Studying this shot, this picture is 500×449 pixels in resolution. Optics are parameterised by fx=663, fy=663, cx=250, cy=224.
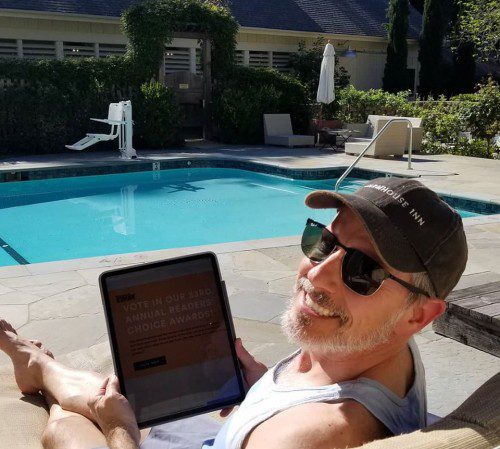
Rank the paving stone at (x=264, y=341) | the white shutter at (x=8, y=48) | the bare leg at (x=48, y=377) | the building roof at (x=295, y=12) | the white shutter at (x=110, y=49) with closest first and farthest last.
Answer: the bare leg at (x=48, y=377)
the paving stone at (x=264, y=341)
the white shutter at (x=8, y=48)
the building roof at (x=295, y=12)
the white shutter at (x=110, y=49)

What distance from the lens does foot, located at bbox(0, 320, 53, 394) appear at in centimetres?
219

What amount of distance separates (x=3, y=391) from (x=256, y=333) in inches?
65.0

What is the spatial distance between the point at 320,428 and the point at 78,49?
15592 mm

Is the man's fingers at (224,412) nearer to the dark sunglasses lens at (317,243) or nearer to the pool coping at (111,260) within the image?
the dark sunglasses lens at (317,243)

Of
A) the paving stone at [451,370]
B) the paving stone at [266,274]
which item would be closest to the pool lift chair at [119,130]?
the paving stone at [266,274]

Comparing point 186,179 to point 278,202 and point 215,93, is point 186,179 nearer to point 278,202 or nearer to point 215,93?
point 278,202

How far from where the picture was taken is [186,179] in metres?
11.4

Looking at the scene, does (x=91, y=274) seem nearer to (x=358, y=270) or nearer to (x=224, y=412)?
(x=224, y=412)

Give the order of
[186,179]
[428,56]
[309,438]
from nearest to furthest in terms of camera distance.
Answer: [309,438] → [186,179] → [428,56]

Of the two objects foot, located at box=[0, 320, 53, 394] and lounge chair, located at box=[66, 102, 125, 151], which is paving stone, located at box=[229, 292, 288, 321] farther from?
lounge chair, located at box=[66, 102, 125, 151]

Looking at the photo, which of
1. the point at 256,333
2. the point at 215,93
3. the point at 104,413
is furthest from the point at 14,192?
the point at 104,413

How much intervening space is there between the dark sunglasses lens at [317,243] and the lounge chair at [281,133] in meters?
12.5

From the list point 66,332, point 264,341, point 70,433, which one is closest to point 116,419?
point 70,433

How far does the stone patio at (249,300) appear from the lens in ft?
10.5
